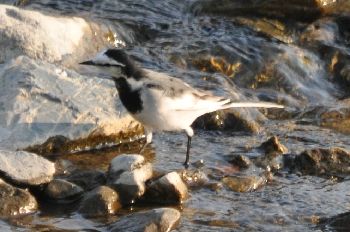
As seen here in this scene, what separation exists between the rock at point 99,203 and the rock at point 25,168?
0.39m

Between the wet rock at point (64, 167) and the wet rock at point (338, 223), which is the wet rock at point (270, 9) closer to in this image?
the wet rock at point (64, 167)

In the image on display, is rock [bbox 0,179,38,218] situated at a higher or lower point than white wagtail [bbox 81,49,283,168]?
lower

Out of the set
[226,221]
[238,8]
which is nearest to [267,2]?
[238,8]

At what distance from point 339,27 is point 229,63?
2.03m

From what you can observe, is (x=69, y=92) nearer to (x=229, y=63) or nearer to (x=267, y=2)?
(x=229, y=63)

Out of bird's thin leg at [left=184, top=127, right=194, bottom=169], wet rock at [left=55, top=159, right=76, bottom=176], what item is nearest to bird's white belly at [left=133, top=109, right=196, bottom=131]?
bird's thin leg at [left=184, top=127, right=194, bottom=169]

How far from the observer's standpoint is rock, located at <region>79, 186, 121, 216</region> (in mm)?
7391

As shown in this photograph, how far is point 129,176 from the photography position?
302 inches

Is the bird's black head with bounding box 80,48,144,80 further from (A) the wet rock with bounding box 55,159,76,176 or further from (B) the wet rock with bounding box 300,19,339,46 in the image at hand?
(B) the wet rock with bounding box 300,19,339,46

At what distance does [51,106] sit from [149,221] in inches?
87.3

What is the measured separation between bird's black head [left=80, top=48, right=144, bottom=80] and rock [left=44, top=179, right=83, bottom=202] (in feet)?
3.60

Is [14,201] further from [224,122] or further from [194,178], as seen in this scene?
[224,122]

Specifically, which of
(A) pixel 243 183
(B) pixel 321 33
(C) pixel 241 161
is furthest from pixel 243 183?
(B) pixel 321 33

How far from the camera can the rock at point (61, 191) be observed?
7.58 meters
